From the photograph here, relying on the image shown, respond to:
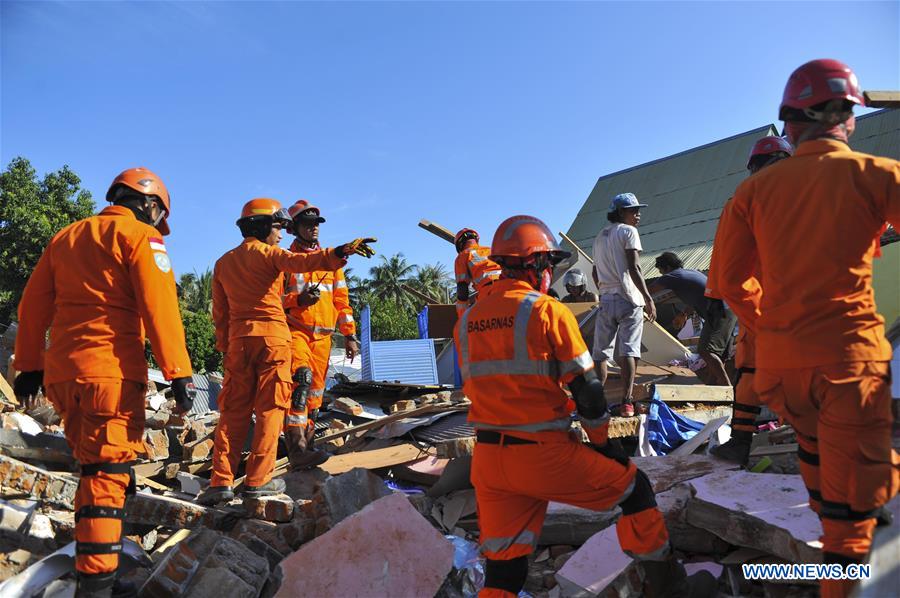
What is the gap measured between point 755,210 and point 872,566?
54.2 inches

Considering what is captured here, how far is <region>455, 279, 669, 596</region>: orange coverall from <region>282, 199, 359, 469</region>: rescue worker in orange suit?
2.95 metres

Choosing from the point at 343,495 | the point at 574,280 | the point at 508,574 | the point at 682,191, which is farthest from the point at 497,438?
the point at 682,191

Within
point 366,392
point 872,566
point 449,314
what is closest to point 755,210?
point 872,566

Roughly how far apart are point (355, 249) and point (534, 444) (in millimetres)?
2202

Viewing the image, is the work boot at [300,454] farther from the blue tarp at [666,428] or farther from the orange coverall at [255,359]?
the blue tarp at [666,428]

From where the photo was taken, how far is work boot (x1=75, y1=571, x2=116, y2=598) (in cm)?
304

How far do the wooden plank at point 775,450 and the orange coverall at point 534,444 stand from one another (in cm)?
184

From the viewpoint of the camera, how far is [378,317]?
118 ft

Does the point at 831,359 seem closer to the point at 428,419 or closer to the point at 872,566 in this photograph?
the point at 872,566

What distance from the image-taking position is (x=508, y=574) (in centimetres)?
277

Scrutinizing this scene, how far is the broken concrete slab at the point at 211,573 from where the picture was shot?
327cm

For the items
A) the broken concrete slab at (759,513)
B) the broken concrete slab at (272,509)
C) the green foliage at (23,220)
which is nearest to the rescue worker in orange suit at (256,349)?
the broken concrete slab at (272,509)

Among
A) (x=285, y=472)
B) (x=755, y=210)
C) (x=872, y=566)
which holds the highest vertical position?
(x=755, y=210)

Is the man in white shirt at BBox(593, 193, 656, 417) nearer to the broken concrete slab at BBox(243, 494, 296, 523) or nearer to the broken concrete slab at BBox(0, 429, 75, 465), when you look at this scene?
the broken concrete slab at BBox(243, 494, 296, 523)
